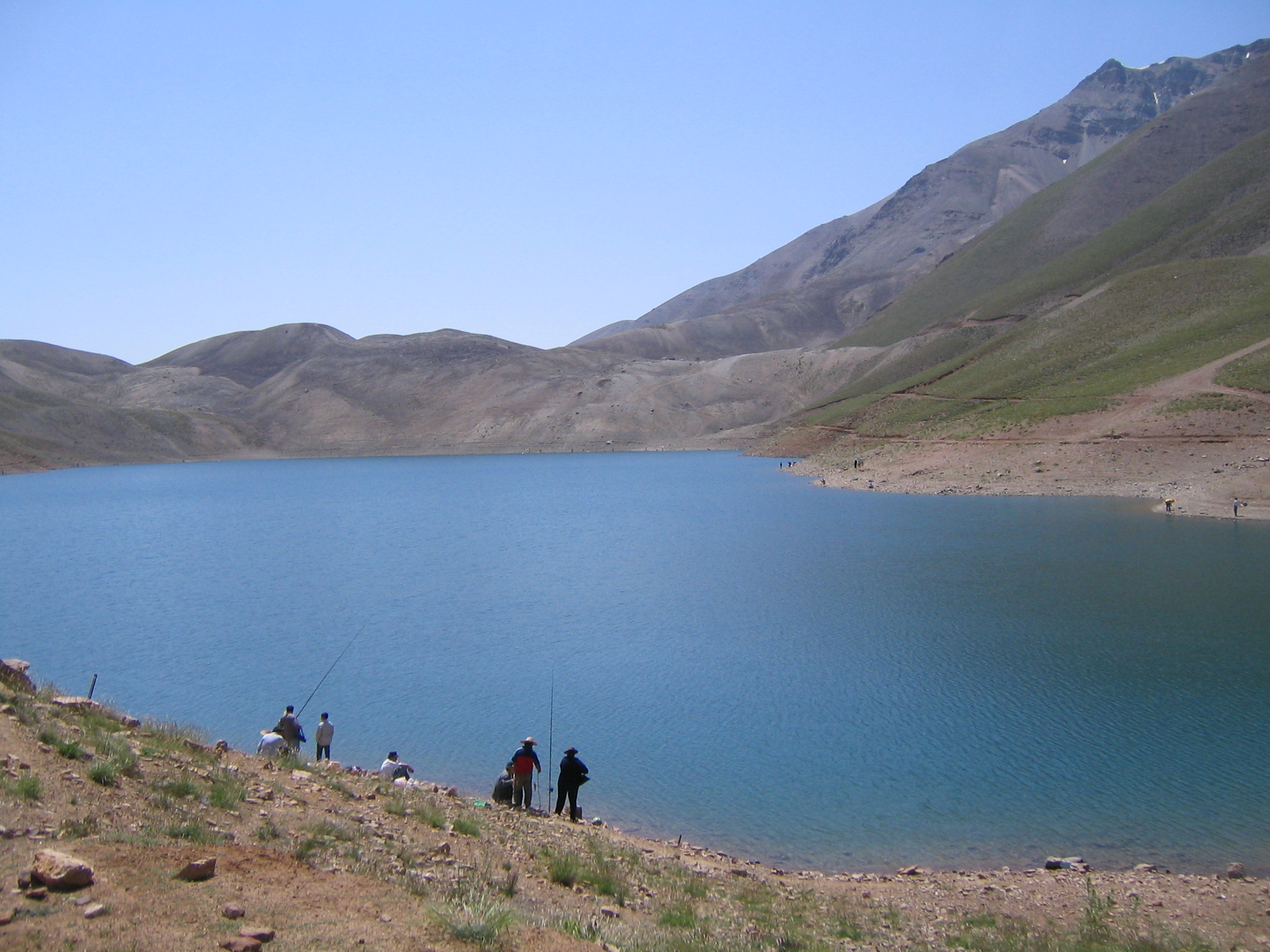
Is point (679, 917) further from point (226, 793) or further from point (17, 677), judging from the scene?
point (17, 677)

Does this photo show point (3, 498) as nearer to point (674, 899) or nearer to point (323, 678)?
point (323, 678)

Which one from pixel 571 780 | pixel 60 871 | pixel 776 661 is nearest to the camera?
pixel 60 871

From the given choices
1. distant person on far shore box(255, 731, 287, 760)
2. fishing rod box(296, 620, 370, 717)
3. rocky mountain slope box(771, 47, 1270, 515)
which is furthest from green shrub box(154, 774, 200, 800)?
rocky mountain slope box(771, 47, 1270, 515)

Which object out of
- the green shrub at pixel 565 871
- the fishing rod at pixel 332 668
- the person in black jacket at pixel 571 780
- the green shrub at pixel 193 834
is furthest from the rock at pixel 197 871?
the fishing rod at pixel 332 668

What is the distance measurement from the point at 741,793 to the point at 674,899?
19.2 ft

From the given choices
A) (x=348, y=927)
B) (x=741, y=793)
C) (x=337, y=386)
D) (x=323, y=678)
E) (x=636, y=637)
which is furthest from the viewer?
(x=337, y=386)

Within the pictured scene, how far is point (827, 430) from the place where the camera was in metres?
95.2

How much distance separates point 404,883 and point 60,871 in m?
2.63

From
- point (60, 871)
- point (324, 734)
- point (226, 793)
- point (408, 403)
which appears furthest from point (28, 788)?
point (408, 403)

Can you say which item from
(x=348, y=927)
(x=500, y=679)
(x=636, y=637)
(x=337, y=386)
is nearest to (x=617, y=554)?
(x=636, y=637)

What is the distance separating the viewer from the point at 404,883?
25.3 feet

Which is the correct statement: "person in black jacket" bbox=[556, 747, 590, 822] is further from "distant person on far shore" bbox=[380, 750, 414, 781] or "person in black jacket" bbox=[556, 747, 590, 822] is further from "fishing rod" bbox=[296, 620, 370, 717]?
"fishing rod" bbox=[296, 620, 370, 717]

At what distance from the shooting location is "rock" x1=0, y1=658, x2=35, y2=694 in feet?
37.2

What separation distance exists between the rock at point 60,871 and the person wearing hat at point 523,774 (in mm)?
7310
